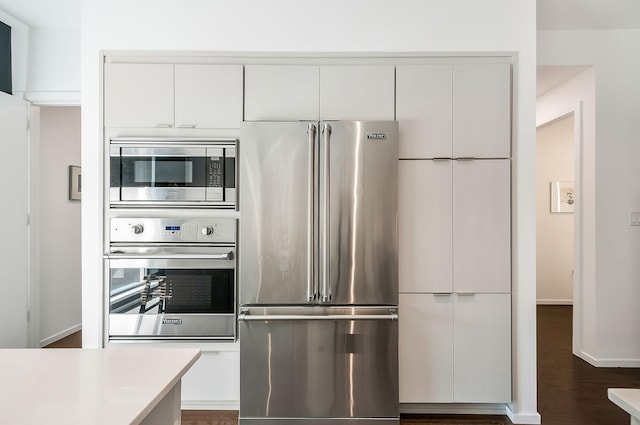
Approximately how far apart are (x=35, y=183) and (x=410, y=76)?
11.2 feet

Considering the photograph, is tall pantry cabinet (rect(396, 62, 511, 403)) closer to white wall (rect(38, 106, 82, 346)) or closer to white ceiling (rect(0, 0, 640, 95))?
white ceiling (rect(0, 0, 640, 95))

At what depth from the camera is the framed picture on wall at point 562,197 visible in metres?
5.34

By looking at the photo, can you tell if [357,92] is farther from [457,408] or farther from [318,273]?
[457,408]

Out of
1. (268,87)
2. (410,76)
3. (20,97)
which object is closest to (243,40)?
(268,87)

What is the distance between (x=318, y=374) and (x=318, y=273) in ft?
2.04

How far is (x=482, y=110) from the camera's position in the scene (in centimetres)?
235

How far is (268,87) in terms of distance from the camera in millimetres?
2359

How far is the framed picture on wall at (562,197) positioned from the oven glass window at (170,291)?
514 centimetres

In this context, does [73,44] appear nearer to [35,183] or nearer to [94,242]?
[35,183]

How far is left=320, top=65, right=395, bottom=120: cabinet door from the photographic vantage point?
236cm

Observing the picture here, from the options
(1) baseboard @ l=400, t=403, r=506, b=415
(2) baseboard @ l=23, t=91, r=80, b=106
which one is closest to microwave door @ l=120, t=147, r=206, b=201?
(2) baseboard @ l=23, t=91, r=80, b=106

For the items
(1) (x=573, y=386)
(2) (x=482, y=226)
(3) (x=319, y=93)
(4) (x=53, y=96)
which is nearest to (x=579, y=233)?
(1) (x=573, y=386)

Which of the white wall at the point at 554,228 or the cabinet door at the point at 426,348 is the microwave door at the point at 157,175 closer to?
the cabinet door at the point at 426,348

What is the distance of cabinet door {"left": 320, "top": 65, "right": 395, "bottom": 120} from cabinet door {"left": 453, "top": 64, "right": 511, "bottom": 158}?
1.47ft
